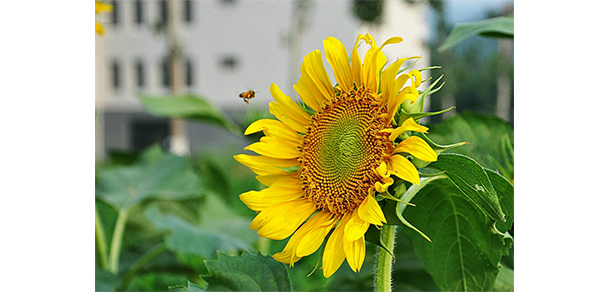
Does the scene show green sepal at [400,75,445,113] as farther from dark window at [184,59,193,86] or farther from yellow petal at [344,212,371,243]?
dark window at [184,59,193,86]

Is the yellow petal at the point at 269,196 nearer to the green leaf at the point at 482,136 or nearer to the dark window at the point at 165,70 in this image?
the green leaf at the point at 482,136

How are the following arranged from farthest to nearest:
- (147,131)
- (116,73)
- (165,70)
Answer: (147,131), (116,73), (165,70)

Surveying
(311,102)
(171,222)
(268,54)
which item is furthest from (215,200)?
(268,54)

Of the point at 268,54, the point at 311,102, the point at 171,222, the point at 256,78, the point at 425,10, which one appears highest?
the point at 268,54

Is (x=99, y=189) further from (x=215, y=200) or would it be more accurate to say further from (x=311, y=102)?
(x=311, y=102)

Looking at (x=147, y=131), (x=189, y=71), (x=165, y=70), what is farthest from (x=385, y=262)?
(x=147, y=131)

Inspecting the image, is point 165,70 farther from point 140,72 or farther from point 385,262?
point 385,262

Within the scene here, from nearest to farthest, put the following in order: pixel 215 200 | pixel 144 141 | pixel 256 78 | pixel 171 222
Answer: pixel 171 222, pixel 215 200, pixel 256 78, pixel 144 141
